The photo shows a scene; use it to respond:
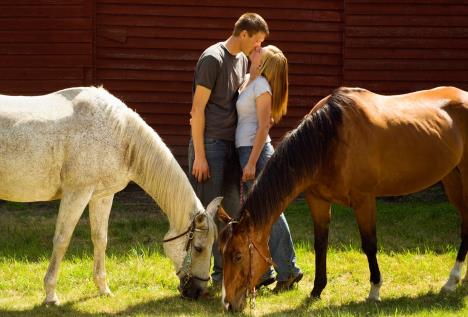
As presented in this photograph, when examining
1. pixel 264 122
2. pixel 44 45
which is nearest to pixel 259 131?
pixel 264 122

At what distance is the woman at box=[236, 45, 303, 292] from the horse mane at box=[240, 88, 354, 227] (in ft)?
1.22

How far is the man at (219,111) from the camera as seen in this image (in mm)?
6121

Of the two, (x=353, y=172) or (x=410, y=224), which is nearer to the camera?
(x=353, y=172)

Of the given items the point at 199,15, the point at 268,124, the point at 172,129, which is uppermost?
the point at 199,15

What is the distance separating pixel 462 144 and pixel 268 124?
1.61 m

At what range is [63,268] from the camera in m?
7.05

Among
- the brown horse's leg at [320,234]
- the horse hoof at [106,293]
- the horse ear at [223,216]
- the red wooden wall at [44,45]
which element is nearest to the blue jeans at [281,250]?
the brown horse's leg at [320,234]

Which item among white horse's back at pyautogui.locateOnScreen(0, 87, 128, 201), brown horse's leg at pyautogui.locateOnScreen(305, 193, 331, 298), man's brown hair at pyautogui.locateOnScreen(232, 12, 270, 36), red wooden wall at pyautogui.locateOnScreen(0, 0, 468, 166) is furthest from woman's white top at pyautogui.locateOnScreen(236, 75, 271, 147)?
red wooden wall at pyautogui.locateOnScreen(0, 0, 468, 166)

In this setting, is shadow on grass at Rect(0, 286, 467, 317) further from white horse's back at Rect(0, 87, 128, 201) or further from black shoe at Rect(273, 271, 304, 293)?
white horse's back at Rect(0, 87, 128, 201)

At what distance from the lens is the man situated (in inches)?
241

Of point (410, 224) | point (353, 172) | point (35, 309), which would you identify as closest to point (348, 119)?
point (353, 172)

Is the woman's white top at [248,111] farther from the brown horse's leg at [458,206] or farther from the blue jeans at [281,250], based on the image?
the brown horse's leg at [458,206]

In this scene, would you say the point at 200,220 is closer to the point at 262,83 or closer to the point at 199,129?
the point at 199,129

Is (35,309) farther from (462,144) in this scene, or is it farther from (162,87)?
(162,87)
